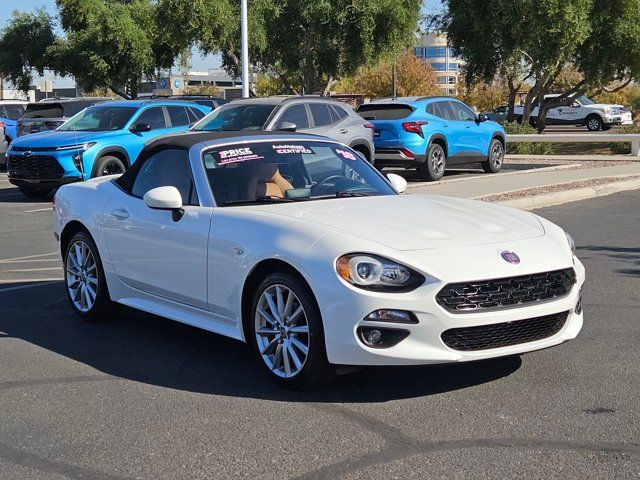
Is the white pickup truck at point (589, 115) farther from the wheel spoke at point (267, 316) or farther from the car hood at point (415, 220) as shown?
the wheel spoke at point (267, 316)

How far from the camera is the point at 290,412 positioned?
16.8 feet

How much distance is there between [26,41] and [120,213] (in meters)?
45.4

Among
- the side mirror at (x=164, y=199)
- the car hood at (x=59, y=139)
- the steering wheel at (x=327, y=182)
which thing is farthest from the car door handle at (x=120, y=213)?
the car hood at (x=59, y=139)

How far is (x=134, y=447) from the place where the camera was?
4.63 m

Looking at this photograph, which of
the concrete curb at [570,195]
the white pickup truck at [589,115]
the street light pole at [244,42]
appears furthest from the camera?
the white pickup truck at [589,115]

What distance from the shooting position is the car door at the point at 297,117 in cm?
1580

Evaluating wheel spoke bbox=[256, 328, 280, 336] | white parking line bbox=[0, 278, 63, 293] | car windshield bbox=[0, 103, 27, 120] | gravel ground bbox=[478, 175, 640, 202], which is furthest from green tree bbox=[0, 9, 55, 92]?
wheel spoke bbox=[256, 328, 280, 336]

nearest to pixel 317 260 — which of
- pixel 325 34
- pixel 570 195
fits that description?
pixel 570 195

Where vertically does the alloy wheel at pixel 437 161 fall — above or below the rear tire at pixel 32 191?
above

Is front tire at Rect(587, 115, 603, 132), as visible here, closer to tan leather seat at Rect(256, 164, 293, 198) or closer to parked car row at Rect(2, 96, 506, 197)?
parked car row at Rect(2, 96, 506, 197)

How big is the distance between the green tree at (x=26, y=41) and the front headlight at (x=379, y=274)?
45.9 m

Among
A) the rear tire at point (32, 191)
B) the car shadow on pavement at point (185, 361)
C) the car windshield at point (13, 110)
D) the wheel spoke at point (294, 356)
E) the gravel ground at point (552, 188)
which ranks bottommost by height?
the car shadow on pavement at point (185, 361)

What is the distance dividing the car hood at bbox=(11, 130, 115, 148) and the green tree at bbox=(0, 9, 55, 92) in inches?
1278

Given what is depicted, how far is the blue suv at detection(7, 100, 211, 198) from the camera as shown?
16.7 metres
